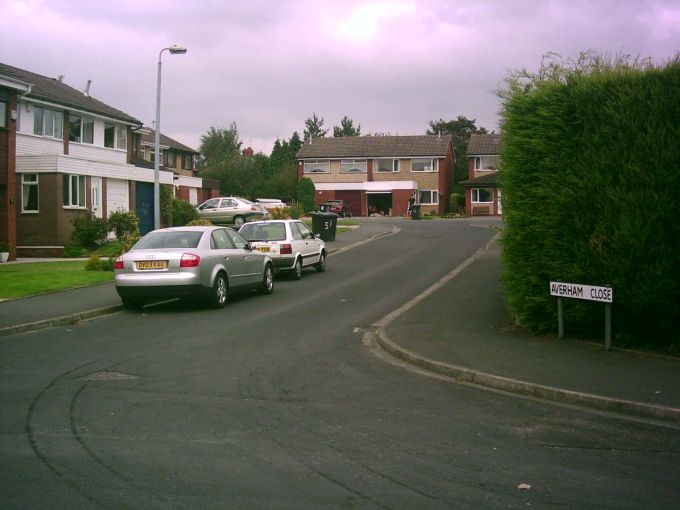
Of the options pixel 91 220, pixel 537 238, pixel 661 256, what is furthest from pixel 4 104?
pixel 661 256

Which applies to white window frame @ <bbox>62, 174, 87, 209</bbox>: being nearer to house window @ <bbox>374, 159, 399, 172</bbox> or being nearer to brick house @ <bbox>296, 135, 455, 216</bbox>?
brick house @ <bbox>296, 135, 455, 216</bbox>

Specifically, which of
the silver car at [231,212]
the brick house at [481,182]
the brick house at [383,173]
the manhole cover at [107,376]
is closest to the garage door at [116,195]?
the silver car at [231,212]

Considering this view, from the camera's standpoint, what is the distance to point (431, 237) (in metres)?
38.0

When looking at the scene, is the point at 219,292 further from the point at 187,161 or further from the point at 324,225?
the point at 187,161

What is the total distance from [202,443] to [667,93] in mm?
7206

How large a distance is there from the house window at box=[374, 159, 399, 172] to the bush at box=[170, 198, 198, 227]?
36.6 metres

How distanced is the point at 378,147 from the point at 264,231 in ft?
179

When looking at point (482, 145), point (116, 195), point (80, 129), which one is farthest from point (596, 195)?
point (482, 145)

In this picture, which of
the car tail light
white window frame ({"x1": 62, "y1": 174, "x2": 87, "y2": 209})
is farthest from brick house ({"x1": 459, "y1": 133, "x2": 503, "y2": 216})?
the car tail light

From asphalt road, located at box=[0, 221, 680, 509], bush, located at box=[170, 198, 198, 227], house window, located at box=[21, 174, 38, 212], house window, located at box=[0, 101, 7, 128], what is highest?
house window, located at box=[0, 101, 7, 128]

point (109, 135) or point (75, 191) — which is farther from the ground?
point (109, 135)

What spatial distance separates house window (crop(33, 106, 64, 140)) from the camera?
113ft

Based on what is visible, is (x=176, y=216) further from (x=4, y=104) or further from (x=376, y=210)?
(x=376, y=210)

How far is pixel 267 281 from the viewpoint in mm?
18469
